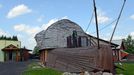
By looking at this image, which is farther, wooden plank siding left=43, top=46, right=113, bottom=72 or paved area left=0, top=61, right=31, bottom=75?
paved area left=0, top=61, right=31, bottom=75

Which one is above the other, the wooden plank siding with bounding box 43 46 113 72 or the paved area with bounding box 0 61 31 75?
the wooden plank siding with bounding box 43 46 113 72

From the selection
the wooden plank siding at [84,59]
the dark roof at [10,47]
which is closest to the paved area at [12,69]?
the wooden plank siding at [84,59]

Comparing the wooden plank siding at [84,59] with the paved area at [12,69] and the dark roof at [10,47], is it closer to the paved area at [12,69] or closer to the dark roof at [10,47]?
the paved area at [12,69]

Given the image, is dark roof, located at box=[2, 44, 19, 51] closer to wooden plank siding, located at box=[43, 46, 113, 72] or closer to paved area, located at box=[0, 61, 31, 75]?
paved area, located at box=[0, 61, 31, 75]

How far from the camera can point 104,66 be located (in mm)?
25219

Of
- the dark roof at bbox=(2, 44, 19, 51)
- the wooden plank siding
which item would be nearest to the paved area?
the wooden plank siding

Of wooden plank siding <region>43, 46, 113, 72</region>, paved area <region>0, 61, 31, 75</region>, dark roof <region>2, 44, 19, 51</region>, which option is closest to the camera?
wooden plank siding <region>43, 46, 113, 72</region>

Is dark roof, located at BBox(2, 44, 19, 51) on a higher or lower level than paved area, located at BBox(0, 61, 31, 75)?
higher

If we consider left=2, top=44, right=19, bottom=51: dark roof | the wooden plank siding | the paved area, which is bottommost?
the paved area

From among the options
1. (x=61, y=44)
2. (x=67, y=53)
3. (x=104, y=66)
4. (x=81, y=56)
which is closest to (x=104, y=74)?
(x=104, y=66)

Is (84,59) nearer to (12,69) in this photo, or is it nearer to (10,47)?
(12,69)

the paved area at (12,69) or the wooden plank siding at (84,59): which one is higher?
the wooden plank siding at (84,59)

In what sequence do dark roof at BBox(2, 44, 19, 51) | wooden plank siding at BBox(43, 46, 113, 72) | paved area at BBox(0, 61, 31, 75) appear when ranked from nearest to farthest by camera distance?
1. wooden plank siding at BBox(43, 46, 113, 72)
2. paved area at BBox(0, 61, 31, 75)
3. dark roof at BBox(2, 44, 19, 51)

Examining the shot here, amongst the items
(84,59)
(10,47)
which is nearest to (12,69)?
(84,59)
